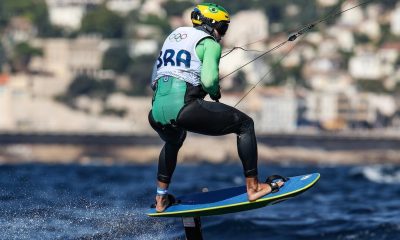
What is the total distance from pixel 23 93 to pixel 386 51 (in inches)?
2000

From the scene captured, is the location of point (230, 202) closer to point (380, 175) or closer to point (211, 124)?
point (211, 124)

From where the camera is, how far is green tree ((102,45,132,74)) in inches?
5753

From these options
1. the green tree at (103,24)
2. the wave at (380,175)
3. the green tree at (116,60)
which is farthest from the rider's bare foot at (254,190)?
the green tree at (103,24)

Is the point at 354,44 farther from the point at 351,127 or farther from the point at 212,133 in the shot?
the point at 212,133

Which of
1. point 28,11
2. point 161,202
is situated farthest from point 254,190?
point 28,11

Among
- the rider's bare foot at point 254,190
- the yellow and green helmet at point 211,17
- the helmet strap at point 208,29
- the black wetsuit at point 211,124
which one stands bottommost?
the rider's bare foot at point 254,190

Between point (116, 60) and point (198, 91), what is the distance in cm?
13637

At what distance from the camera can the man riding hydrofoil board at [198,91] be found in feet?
36.3

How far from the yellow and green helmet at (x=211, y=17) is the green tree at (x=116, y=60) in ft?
442

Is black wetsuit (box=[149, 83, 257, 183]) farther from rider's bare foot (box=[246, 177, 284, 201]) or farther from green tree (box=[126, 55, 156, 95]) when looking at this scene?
green tree (box=[126, 55, 156, 95])

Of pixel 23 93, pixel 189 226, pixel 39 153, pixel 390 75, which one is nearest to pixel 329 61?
pixel 390 75

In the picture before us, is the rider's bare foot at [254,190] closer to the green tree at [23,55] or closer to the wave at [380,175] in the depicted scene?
the wave at [380,175]

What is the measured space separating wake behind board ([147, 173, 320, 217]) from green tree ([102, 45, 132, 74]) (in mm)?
134508

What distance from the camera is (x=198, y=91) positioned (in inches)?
440
